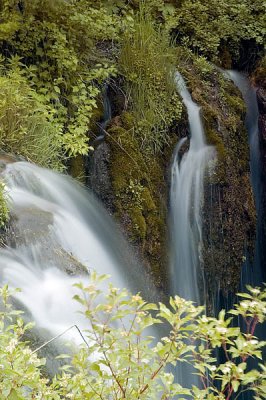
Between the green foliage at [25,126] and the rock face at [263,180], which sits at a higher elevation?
the green foliage at [25,126]

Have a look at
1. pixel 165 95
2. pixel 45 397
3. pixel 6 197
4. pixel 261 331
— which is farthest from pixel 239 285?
pixel 45 397

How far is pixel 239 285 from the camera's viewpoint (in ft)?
19.4

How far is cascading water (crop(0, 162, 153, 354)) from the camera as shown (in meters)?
2.69

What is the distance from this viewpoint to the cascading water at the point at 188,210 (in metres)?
4.97

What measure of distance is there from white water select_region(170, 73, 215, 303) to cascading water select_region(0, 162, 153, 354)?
823 millimetres

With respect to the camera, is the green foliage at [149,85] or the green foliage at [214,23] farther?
the green foliage at [214,23]

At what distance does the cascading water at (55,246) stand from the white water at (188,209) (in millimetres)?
823

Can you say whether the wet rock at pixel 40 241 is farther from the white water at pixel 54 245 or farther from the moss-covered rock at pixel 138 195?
the moss-covered rock at pixel 138 195

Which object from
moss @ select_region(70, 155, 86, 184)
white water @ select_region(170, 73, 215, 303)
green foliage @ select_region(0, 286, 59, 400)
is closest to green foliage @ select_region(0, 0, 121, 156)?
moss @ select_region(70, 155, 86, 184)

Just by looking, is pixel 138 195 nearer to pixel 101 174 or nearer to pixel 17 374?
pixel 101 174

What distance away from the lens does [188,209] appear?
5281 millimetres

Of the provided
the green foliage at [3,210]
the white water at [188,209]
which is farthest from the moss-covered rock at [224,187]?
the green foliage at [3,210]

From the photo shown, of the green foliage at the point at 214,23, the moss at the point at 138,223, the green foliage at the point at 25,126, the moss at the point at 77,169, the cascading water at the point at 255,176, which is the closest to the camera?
the green foliage at the point at 25,126

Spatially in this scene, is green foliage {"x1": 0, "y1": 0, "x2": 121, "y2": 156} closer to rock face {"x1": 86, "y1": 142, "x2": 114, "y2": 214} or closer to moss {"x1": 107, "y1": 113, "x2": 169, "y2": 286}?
rock face {"x1": 86, "y1": 142, "x2": 114, "y2": 214}
